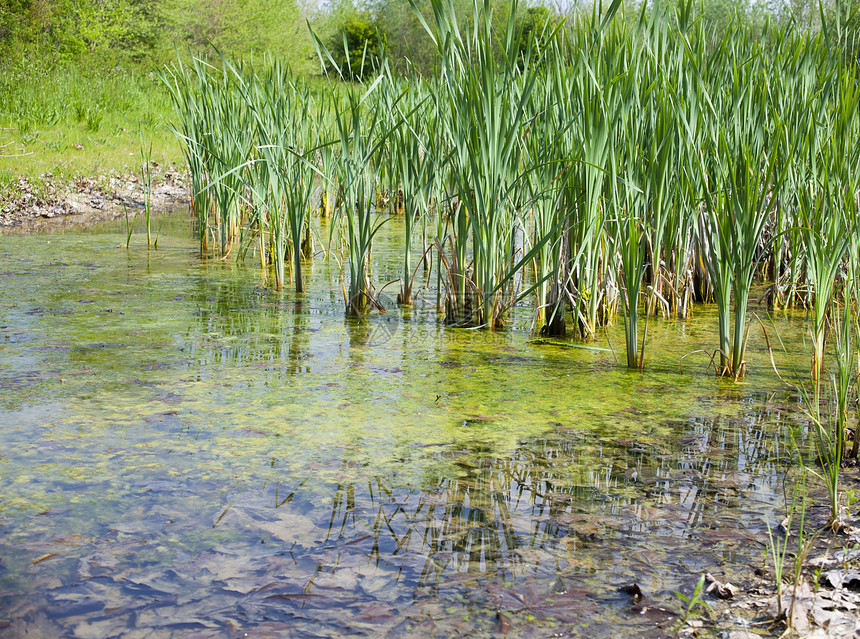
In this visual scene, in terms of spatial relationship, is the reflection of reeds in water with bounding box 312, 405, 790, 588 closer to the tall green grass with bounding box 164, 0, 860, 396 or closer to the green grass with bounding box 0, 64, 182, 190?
the tall green grass with bounding box 164, 0, 860, 396

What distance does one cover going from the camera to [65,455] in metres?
1.88

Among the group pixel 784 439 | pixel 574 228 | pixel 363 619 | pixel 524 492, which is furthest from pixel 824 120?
pixel 363 619

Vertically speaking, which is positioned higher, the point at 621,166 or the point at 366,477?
the point at 621,166

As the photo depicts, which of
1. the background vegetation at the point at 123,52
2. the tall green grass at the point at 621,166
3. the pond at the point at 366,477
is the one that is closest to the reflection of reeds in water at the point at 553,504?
the pond at the point at 366,477

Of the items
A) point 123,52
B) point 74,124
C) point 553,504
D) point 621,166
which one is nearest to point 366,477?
point 553,504

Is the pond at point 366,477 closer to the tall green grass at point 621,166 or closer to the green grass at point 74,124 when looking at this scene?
the tall green grass at point 621,166

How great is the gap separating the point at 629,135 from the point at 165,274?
2753 millimetres

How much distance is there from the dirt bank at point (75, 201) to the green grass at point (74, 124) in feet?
0.41

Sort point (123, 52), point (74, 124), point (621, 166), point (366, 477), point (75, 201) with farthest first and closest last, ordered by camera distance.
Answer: point (123, 52) → point (74, 124) → point (75, 201) → point (621, 166) → point (366, 477)

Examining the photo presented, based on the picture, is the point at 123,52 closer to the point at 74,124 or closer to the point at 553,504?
the point at 74,124

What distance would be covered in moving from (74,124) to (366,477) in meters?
8.49

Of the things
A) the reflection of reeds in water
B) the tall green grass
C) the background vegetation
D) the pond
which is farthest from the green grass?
the reflection of reeds in water

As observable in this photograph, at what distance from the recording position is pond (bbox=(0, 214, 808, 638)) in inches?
51.0

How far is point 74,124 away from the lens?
8.73 meters
